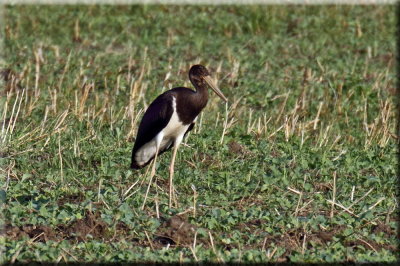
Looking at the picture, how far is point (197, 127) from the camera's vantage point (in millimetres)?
9188

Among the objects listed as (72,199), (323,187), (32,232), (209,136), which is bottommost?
(323,187)

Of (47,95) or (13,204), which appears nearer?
(13,204)

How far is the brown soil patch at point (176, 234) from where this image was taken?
20.8 feet

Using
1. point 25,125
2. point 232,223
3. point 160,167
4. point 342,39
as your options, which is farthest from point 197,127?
point 342,39

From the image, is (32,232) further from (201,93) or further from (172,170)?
(201,93)

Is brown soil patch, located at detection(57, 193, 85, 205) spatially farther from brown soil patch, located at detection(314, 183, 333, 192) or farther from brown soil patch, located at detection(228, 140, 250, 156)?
brown soil patch, located at detection(314, 183, 333, 192)

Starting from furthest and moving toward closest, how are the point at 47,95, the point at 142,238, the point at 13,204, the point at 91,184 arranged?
the point at 47,95 → the point at 91,184 → the point at 13,204 → the point at 142,238

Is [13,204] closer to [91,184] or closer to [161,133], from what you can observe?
[91,184]

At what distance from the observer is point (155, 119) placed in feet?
26.4

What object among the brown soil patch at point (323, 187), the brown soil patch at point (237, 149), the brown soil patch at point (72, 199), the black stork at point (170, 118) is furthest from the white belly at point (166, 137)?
the brown soil patch at point (323, 187)

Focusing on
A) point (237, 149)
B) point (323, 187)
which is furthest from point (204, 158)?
point (323, 187)

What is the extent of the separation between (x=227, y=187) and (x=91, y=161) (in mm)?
1204

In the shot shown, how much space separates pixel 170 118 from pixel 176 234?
1.85m

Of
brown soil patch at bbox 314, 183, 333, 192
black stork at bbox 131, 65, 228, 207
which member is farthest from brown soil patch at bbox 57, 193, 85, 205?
brown soil patch at bbox 314, 183, 333, 192
